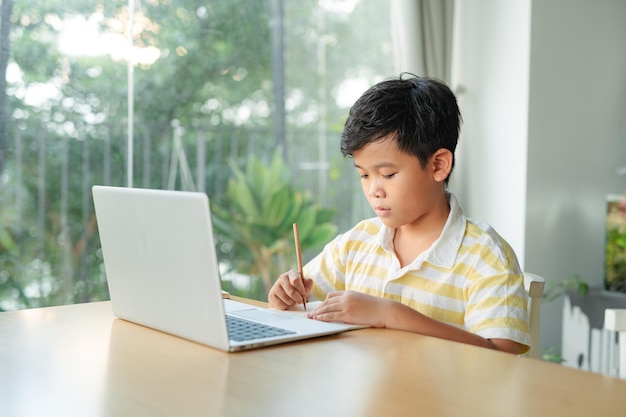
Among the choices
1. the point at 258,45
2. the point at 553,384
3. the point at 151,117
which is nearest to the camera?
the point at 553,384

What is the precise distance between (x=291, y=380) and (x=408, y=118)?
757 millimetres

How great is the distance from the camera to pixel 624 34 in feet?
12.2

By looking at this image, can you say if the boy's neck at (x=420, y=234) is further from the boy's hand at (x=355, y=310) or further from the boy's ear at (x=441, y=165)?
the boy's hand at (x=355, y=310)

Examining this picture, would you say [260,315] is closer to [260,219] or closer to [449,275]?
[449,275]

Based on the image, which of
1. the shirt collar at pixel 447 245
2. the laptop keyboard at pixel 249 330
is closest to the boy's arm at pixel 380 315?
the laptop keyboard at pixel 249 330

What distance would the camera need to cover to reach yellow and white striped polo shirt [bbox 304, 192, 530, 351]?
1.48m

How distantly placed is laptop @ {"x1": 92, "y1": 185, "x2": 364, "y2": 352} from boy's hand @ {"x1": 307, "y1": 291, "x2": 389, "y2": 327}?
2 cm

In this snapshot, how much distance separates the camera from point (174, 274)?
1.28 metres

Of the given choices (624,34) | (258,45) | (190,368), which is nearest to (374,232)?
(190,368)

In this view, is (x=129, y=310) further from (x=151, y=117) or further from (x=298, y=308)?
(x=151, y=117)

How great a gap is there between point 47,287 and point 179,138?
802mm

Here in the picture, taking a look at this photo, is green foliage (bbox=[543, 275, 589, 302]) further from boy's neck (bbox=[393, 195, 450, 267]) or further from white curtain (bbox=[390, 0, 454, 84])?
boy's neck (bbox=[393, 195, 450, 267])

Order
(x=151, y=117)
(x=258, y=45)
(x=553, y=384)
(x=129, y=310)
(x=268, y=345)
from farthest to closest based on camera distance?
(x=258, y=45), (x=151, y=117), (x=129, y=310), (x=268, y=345), (x=553, y=384)

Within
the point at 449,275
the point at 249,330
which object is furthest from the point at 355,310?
the point at 449,275
